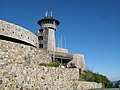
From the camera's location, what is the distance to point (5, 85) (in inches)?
647

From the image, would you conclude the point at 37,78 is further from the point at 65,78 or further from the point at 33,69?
the point at 65,78

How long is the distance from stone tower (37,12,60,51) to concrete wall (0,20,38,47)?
71.0 ft

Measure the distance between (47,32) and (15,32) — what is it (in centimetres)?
2777

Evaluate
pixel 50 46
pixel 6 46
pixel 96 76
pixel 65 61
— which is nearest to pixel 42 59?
pixel 6 46

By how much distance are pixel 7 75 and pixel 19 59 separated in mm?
6149

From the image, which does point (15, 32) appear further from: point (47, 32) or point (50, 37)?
point (47, 32)

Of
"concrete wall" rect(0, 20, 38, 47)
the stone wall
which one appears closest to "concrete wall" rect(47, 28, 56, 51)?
the stone wall

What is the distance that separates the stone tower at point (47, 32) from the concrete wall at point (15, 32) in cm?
2163

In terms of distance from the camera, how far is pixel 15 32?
28.8m

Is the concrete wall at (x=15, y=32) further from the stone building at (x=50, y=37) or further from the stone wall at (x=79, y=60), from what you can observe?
the stone wall at (x=79, y=60)

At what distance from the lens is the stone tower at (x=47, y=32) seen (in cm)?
5502

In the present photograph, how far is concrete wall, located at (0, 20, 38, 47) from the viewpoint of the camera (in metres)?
27.0

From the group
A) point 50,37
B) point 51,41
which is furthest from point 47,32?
point 51,41

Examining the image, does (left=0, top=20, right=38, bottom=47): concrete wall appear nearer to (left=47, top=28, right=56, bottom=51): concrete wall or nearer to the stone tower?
(left=47, top=28, right=56, bottom=51): concrete wall
